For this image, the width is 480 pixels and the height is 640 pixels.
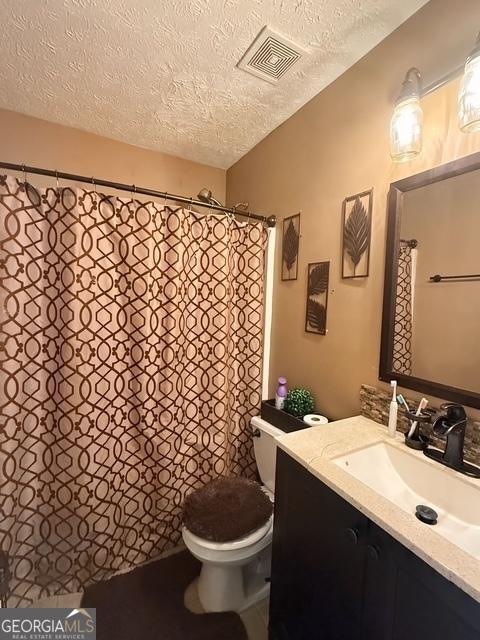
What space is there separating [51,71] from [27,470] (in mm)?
1836

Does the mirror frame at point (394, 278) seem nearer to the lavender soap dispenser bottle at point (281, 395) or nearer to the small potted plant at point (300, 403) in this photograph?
the small potted plant at point (300, 403)

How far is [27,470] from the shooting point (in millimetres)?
1312

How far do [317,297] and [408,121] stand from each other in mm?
765

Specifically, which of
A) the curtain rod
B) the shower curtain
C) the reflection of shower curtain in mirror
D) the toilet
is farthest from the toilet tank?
the curtain rod

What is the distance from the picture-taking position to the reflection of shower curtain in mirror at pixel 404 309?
1075 millimetres

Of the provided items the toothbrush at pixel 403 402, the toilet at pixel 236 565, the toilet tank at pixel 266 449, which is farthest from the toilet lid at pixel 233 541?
the toothbrush at pixel 403 402

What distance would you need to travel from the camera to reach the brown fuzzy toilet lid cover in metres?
1.18

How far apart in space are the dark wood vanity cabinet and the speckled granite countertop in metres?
0.04

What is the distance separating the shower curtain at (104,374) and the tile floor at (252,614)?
0.33 metres

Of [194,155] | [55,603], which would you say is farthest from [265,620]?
[194,155]

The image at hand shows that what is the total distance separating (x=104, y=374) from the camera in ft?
A: 4.56

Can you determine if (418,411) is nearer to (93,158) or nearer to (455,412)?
(455,412)

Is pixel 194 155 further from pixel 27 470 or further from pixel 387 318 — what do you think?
pixel 27 470

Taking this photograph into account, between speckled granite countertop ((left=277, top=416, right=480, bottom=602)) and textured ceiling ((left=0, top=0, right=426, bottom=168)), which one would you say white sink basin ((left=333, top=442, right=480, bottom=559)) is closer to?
speckled granite countertop ((left=277, top=416, right=480, bottom=602))
